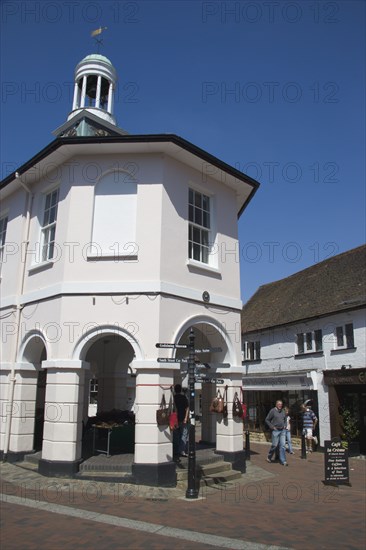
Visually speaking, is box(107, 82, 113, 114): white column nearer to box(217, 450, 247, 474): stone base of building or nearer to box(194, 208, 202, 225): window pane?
box(194, 208, 202, 225): window pane

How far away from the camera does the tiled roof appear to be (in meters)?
18.7

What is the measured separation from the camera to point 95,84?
14.8 meters

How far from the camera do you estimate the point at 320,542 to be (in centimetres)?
648

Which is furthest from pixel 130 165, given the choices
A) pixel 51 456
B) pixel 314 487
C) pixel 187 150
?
pixel 314 487

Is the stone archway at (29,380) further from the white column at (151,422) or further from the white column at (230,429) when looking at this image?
the white column at (230,429)

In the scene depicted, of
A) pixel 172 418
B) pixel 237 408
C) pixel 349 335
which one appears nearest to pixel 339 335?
pixel 349 335

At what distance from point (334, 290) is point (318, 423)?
5.55 m

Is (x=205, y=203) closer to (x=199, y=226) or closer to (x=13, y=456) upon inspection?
(x=199, y=226)

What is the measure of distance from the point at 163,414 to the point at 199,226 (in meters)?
4.92

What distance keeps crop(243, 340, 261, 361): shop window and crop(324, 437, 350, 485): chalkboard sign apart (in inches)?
481

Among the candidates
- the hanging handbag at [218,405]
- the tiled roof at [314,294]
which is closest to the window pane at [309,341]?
the tiled roof at [314,294]

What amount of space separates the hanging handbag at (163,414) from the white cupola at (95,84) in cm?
892

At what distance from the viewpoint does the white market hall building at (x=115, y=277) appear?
10180mm

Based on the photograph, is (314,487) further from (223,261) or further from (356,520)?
(223,261)
